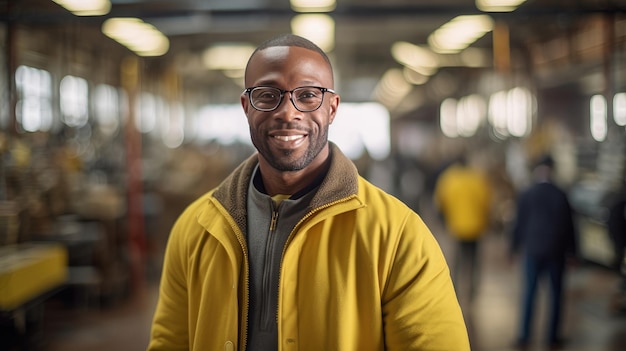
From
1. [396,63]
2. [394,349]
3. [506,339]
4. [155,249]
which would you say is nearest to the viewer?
[394,349]

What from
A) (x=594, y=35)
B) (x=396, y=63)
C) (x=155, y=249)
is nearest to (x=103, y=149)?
(x=155, y=249)

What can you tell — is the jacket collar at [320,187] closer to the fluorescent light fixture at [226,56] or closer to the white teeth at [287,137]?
the white teeth at [287,137]

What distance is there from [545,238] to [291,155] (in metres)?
3.98

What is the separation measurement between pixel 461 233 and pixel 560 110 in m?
6.33

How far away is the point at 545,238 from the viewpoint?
5.12m

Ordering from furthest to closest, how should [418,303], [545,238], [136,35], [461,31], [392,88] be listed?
[392,88] → [461,31] → [136,35] → [545,238] → [418,303]

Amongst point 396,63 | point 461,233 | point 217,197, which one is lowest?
point 461,233

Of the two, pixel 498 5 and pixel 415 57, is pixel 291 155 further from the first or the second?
pixel 415 57

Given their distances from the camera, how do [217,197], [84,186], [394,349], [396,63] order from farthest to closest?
[396,63], [84,186], [217,197], [394,349]

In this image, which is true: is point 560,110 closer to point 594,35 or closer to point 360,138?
point 594,35

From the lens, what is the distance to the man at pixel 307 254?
1604 millimetres

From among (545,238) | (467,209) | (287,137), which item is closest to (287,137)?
(287,137)

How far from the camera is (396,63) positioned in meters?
19.9

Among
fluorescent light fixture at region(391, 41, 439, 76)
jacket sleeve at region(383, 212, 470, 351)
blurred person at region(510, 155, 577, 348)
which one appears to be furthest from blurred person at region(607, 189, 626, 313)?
fluorescent light fixture at region(391, 41, 439, 76)
